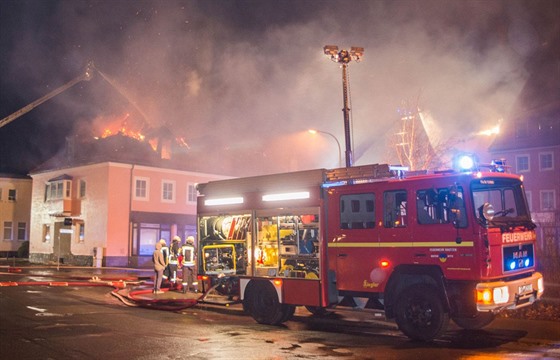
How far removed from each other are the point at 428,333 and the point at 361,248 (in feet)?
6.10

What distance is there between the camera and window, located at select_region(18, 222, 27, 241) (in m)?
47.4

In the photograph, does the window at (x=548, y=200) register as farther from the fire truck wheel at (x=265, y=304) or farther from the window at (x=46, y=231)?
the window at (x=46, y=231)

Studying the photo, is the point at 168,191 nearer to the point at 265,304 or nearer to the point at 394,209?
the point at 265,304

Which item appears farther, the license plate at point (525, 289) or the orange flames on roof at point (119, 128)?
the orange flames on roof at point (119, 128)

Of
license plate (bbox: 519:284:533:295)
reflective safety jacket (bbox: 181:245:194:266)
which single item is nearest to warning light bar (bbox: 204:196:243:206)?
reflective safety jacket (bbox: 181:245:194:266)

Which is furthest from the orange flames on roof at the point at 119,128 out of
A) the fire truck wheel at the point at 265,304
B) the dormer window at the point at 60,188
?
the fire truck wheel at the point at 265,304

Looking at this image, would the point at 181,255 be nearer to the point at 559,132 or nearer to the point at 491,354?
the point at 491,354

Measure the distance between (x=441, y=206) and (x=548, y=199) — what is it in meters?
33.4

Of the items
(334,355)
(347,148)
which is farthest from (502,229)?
(347,148)

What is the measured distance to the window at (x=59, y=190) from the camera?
37125mm

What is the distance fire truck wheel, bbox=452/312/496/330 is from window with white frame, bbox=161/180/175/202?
29582 mm

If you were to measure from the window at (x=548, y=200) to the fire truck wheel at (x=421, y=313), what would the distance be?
109ft

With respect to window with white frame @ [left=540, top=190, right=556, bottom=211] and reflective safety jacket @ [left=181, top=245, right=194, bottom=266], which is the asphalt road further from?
window with white frame @ [left=540, top=190, right=556, bottom=211]

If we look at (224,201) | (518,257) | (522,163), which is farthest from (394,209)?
(522,163)
